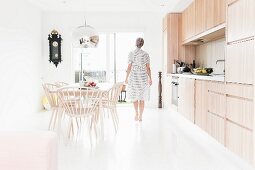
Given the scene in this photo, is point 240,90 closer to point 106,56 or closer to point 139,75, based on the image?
point 139,75

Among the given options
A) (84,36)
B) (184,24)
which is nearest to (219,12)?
(84,36)

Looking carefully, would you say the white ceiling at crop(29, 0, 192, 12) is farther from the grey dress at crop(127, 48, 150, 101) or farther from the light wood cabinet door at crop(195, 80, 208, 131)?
the light wood cabinet door at crop(195, 80, 208, 131)

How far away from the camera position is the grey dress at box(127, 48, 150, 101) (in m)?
6.14

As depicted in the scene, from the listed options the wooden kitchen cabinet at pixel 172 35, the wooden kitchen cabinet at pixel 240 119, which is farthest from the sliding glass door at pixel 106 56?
the wooden kitchen cabinet at pixel 240 119

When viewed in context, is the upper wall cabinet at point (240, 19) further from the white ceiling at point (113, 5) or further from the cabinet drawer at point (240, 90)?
the white ceiling at point (113, 5)

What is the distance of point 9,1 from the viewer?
596cm

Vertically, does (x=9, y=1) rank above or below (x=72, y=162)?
above

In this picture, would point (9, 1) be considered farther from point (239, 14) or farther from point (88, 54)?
point (239, 14)

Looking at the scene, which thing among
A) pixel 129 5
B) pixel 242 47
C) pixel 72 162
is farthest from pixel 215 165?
pixel 129 5

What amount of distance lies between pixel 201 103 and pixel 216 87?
736 millimetres

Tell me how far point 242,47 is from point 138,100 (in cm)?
330

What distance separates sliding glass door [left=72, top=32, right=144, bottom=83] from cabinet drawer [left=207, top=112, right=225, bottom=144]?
4.93m

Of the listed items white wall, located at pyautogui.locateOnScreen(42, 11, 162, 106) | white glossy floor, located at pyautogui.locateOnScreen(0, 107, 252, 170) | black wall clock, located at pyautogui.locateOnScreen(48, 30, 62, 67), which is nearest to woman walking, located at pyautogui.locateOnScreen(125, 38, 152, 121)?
white glossy floor, located at pyautogui.locateOnScreen(0, 107, 252, 170)

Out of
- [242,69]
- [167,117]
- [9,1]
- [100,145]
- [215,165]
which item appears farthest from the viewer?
[167,117]
